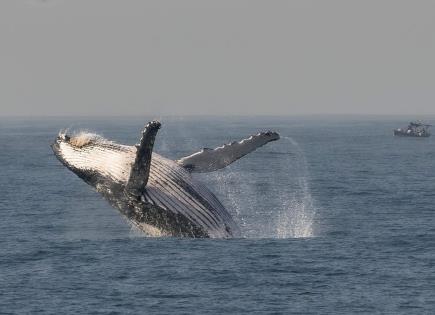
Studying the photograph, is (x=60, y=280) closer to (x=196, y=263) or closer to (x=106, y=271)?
(x=106, y=271)

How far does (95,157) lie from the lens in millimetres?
31281

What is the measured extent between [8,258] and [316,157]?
7298 centimetres

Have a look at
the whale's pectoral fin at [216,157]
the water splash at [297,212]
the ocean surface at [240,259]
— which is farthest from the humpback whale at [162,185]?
the water splash at [297,212]

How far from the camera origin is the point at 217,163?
101 ft

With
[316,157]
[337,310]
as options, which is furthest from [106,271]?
[316,157]

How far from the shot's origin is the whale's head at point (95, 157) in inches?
1200

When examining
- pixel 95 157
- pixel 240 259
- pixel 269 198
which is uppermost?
pixel 95 157

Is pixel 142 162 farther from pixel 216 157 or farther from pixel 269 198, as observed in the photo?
pixel 269 198

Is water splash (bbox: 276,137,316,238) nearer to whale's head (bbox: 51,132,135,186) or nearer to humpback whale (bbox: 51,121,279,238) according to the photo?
humpback whale (bbox: 51,121,279,238)

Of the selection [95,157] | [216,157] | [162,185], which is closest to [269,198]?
[216,157]

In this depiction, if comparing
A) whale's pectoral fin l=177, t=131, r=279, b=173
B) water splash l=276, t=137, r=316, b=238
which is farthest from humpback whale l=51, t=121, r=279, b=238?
water splash l=276, t=137, r=316, b=238

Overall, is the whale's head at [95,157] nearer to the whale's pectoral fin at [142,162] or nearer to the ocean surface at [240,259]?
the whale's pectoral fin at [142,162]

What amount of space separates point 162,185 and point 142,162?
1454 millimetres

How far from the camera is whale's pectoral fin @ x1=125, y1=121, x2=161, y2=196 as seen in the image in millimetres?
28359
